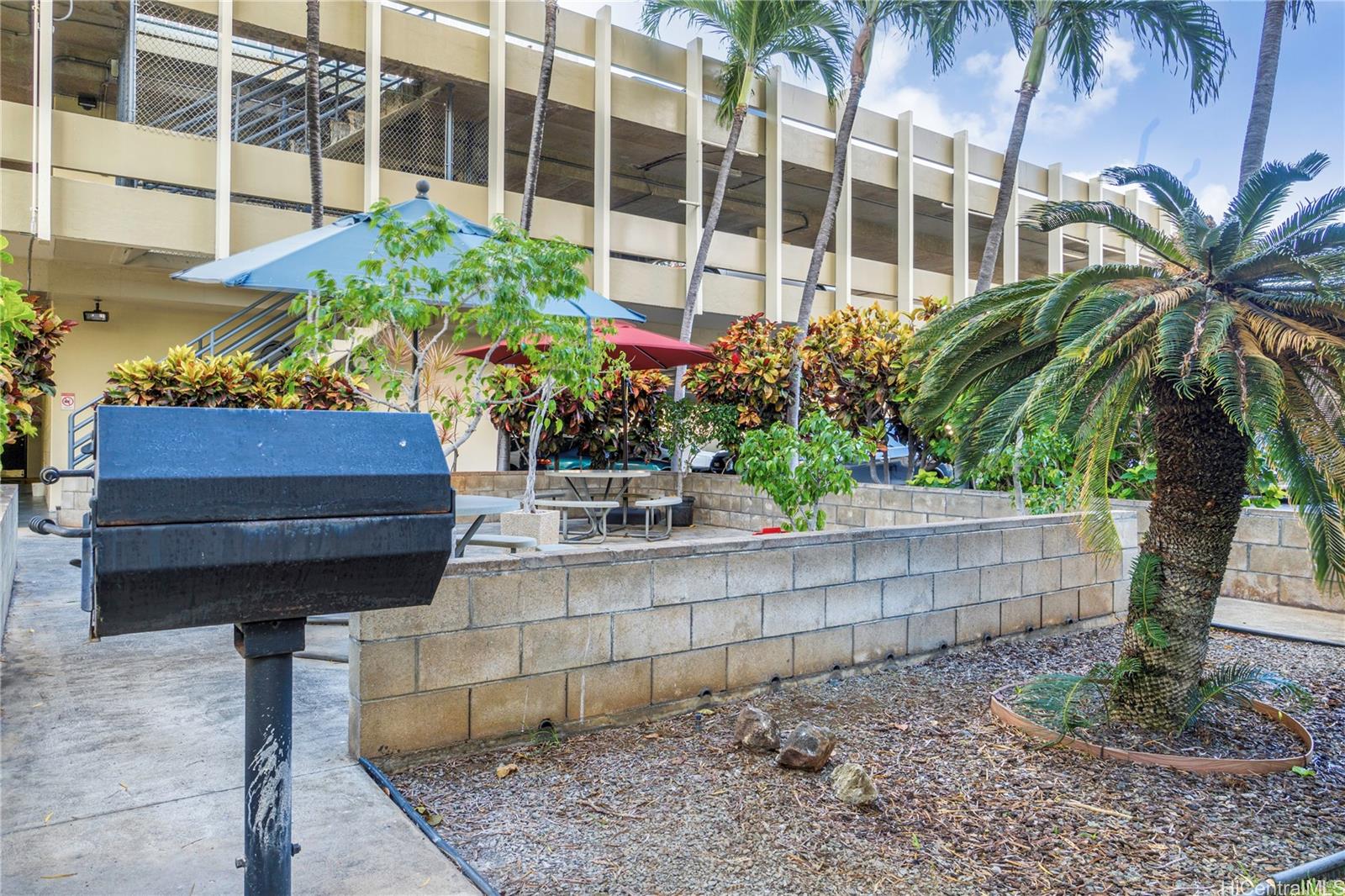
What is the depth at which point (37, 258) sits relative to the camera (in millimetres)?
11750

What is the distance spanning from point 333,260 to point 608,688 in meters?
2.92

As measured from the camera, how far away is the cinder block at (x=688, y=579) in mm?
3736

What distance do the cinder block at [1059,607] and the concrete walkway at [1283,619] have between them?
0.86 meters

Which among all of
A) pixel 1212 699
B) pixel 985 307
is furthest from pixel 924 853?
pixel 985 307

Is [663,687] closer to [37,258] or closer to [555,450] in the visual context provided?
[555,450]

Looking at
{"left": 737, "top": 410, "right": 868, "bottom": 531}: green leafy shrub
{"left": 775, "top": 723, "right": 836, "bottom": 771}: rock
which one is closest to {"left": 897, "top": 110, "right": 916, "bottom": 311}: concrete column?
{"left": 737, "top": 410, "right": 868, "bottom": 531}: green leafy shrub

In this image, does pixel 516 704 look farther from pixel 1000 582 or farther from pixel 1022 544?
pixel 1022 544

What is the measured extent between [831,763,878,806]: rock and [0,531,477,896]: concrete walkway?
4.33 feet

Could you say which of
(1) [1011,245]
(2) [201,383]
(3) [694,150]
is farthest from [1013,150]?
(2) [201,383]

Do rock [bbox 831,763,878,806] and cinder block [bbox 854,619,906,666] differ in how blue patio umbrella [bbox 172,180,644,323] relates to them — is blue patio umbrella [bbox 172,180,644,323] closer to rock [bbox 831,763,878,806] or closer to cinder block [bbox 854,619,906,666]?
cinder block [bbox 854,619,906,666]

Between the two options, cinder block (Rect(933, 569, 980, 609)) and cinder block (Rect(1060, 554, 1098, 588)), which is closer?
cinder block (Rect(933, 569, 980, 609))

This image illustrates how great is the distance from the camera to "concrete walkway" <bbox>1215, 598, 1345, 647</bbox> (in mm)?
5691

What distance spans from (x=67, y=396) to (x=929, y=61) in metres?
13.5

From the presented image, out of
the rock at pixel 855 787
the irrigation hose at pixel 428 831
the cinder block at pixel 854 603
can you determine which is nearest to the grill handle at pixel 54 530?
the irrigation hose at pixel 428 831
